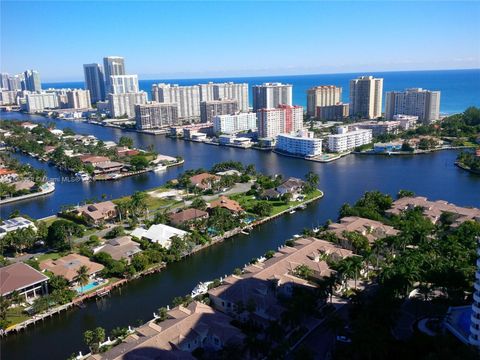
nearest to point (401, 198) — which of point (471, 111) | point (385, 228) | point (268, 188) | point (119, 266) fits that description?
point (385, 228)

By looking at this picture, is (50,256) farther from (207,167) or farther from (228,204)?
(207,167)

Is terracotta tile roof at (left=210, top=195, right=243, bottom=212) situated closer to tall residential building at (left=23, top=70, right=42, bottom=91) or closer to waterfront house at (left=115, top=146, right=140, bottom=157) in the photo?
waterfront house at (left=115, top=146, right=140, bottom=157)

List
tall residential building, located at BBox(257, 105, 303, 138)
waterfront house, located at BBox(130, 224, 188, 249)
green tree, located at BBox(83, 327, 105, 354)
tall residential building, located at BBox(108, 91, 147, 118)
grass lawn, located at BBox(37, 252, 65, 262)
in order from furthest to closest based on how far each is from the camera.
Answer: tall residential building, located at BBox(108, 91, 147, 118) < tall residential building, located at BBox(257, 105, 303, 138) < waterfront house, located at BBox(130, 224, 188, 249) < grass lawn, located at BBox(37, 252, 65, 262) < green tree, located at BBox(83, 327, 105, 354)

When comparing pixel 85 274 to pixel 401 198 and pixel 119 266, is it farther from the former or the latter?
pixel 401 198

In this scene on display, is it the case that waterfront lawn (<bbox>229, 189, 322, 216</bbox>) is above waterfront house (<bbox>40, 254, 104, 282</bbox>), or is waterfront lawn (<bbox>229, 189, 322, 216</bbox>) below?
below

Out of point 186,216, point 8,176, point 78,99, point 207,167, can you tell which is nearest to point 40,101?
point 78,99

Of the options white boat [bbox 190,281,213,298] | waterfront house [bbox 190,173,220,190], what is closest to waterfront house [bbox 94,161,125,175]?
waterfront house [bbox 190,173,220,190]

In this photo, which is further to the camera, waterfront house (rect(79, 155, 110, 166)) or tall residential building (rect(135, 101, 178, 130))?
tall residential building (rect(135, 101, 178, 130))

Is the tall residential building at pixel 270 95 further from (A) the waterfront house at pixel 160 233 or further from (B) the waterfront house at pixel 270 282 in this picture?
(B) the waterfront house at pixel 270 282
